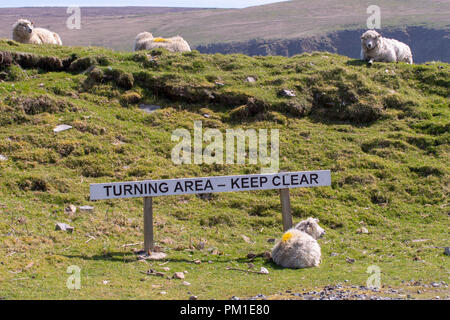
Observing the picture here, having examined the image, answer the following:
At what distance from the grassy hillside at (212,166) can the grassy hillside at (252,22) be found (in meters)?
88.5

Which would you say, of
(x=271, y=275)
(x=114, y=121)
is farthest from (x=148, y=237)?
(x=114, y=121)

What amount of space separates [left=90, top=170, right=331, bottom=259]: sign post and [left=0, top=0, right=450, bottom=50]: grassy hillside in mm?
95694

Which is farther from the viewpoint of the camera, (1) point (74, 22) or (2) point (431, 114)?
(1) point (74, 22)

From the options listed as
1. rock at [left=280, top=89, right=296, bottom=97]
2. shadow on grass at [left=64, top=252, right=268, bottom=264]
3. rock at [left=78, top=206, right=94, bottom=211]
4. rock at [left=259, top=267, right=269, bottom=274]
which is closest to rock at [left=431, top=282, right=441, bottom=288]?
rock at [left=259, top=267, right=269, bottom=274]

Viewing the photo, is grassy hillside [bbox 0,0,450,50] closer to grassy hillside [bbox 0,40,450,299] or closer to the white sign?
grassy hillside [bbox 0,40,450,299]

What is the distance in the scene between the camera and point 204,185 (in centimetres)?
915

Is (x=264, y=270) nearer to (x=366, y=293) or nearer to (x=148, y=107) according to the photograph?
(x=366, y=293)

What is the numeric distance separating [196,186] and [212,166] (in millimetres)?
3799

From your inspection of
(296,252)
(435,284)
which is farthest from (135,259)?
(435,284)

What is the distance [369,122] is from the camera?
50.8ft

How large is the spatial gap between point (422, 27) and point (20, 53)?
110 metres

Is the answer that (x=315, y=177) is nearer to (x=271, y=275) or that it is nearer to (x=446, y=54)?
(x=271, y=275)

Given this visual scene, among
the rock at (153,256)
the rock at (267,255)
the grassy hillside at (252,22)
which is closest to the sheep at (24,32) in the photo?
the rock at (153,256)

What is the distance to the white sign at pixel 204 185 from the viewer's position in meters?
8.79
